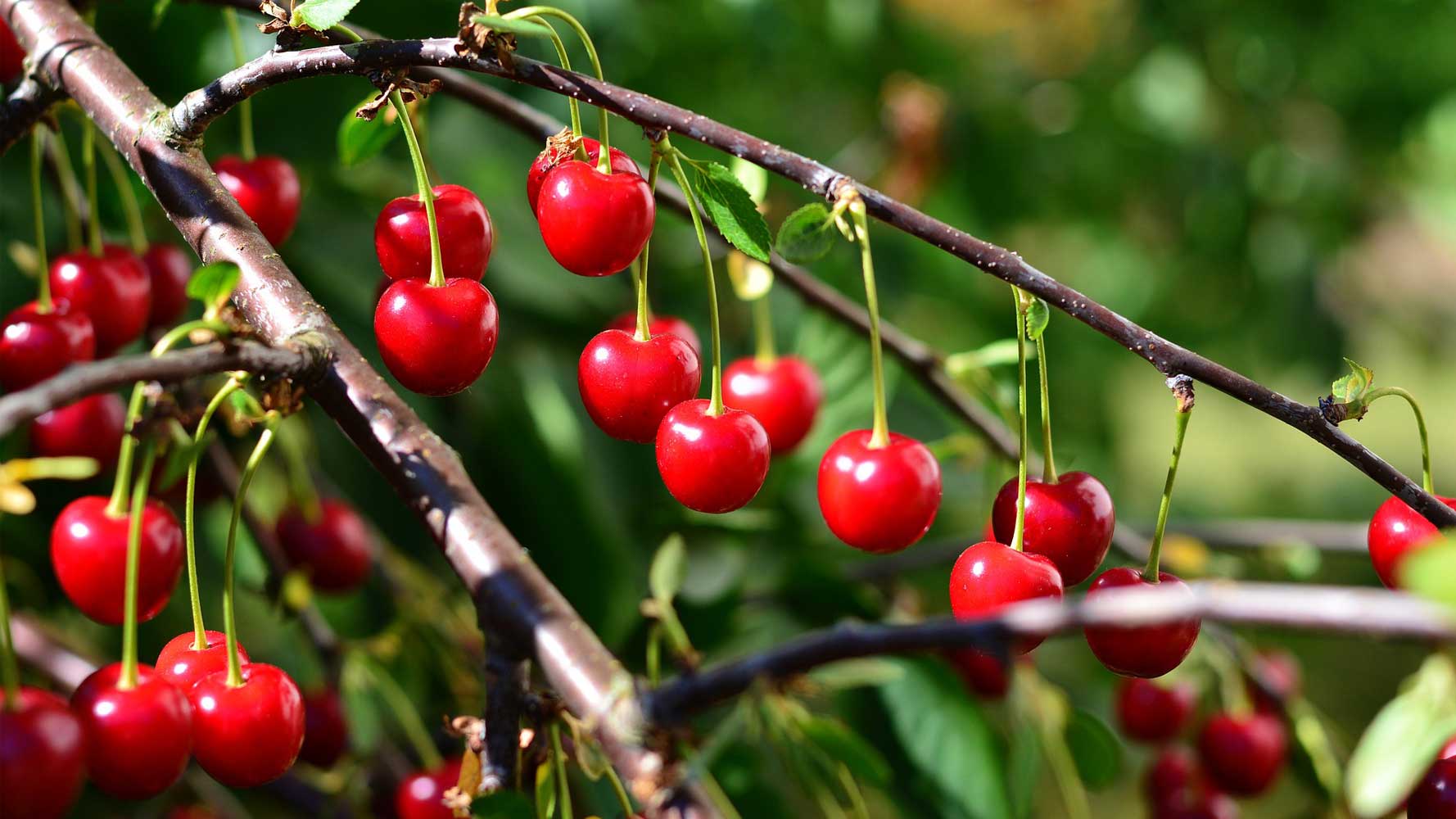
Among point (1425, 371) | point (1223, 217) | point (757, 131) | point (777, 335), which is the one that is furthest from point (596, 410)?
point (1425, 371)

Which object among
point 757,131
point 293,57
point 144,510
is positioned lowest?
point 144,510

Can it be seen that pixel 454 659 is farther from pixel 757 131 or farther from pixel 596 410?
pixel 757 131

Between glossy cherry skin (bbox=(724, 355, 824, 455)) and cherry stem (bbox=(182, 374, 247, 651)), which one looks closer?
cherry stem (bbox=(182, 374, 247, 651))

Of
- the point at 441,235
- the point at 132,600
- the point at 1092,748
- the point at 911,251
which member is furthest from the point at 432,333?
the point at 911,251

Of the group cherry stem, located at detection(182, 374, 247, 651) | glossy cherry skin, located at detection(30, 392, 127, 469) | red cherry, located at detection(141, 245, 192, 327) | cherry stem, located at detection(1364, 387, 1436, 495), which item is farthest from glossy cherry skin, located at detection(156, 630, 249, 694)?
cherry stem, located at detection(1364, 387, 1436, 495)

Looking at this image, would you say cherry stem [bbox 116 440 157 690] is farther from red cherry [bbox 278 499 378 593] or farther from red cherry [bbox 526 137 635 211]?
red cherry [bbox 278 499 378 593]

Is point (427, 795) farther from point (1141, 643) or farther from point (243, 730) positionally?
point (1141, 643)
